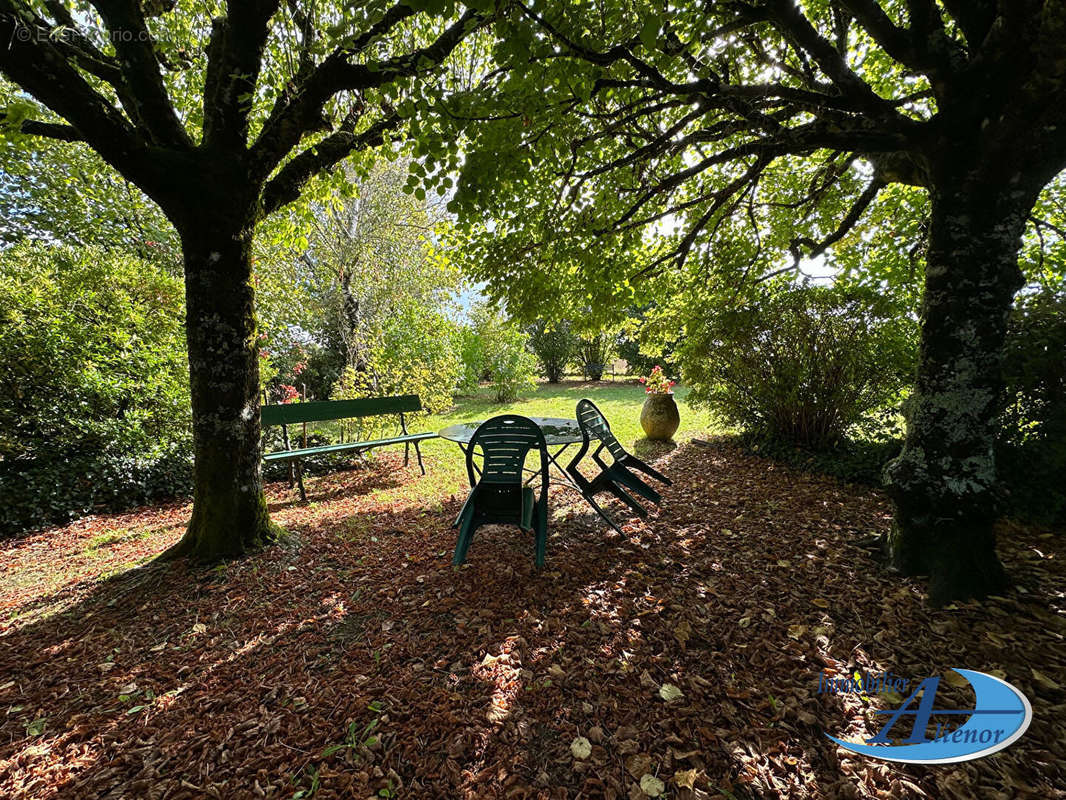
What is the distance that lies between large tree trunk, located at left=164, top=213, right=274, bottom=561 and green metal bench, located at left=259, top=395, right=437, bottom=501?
5.91 feet

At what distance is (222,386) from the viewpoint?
11.4ft

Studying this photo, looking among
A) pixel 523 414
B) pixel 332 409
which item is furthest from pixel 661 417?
pixel 332 409

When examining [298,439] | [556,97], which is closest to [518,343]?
[298,439]

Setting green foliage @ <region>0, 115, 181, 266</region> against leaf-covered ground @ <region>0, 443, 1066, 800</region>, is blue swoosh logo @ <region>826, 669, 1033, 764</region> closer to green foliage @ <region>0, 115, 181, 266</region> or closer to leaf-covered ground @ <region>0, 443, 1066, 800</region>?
leaf-covered ground @ <region>0, 443, 1066, 800</region>

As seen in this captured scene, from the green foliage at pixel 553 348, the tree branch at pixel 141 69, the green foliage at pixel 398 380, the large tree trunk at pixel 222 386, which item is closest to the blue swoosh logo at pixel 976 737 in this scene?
the large tree trunk at pixel 222 386

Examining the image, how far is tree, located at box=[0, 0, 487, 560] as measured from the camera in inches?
118

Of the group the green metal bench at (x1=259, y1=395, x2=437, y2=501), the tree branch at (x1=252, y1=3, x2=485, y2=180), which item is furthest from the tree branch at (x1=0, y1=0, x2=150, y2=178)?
the green metal bench at (x1=259, y1=395, x2=437, y2=501)

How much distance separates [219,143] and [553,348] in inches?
746

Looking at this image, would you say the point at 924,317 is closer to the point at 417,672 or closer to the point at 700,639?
the point at 700,639

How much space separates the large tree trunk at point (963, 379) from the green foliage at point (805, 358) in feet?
9.50

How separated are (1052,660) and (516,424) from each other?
344cm

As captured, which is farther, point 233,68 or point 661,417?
point 661,417

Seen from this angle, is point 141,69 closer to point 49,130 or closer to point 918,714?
point 49,130

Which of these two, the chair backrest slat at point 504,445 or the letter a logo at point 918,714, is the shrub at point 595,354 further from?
the letter a logo at point 918,714
